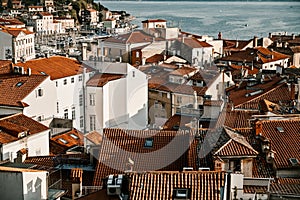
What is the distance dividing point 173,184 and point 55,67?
12095mm

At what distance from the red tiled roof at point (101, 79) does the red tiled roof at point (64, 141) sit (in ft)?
12.5

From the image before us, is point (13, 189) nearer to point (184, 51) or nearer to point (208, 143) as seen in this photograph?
point (208, 143)

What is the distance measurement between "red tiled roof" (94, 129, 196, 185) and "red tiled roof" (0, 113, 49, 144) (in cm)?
306

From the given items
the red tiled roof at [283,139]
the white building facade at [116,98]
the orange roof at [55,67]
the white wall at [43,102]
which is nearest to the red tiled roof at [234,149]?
the red tiled roof at [283,139]

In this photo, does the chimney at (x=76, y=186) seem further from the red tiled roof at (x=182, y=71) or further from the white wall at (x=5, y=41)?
the white wall at (x=5, y=41)

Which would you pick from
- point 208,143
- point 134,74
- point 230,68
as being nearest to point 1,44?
point 230,68

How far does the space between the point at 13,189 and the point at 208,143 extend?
3.42 metres

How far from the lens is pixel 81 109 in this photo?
17.3 metres

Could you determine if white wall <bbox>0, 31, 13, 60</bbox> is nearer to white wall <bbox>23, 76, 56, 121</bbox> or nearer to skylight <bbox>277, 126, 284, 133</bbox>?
white wall <bbox>23, 76, 56, 121</bbox>

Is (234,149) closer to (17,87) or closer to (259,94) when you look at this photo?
(259,94)

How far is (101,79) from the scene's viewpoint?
17234mm

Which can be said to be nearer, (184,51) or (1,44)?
(184,51)

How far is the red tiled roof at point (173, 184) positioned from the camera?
558 centimetres

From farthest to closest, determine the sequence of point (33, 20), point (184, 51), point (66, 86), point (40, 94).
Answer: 1. point (33, 20)
2. point (184, 51)
3. point (66, 86)
4. point (40, 94)
